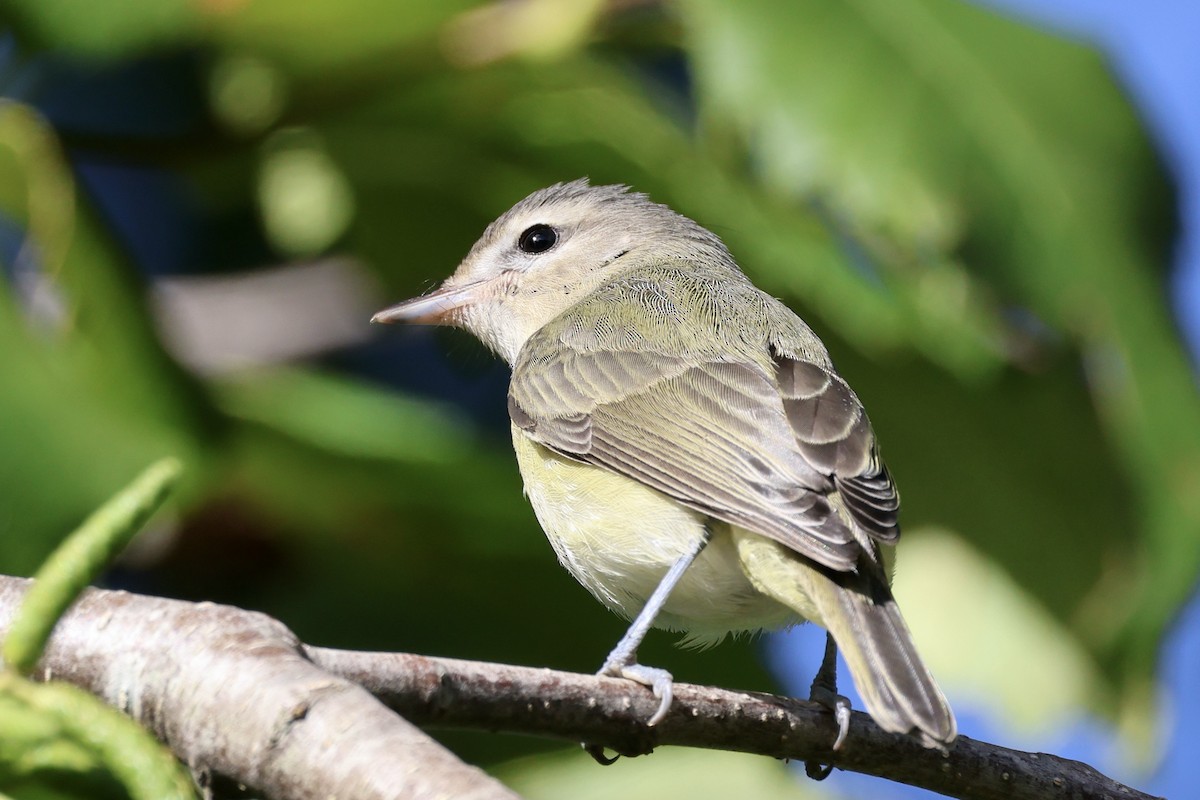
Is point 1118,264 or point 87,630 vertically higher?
point 1118,264

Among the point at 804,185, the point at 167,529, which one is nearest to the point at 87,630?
the point at 167,529

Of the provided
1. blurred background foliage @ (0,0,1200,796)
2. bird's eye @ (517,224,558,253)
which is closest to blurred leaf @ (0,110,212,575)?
blurred background foliage @ (0,0,1200,796)

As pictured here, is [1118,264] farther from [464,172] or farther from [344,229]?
[344,229]

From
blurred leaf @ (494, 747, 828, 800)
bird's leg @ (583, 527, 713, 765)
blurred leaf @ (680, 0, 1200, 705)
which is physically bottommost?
blurred leaf @ (494, 747, 828, 800)

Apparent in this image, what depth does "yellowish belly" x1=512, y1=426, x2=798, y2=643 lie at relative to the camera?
9.36 ft

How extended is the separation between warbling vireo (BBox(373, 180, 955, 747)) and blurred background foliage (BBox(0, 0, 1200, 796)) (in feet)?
0.82

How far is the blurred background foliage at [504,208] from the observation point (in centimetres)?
338

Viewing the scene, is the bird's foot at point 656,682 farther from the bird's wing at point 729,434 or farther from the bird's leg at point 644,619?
the bird's wing at point 729,434

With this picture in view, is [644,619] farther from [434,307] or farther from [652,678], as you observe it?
[434,307]

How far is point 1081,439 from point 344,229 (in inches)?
88.0

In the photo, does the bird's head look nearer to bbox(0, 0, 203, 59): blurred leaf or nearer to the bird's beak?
the bird's beak

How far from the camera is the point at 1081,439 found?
3.99m

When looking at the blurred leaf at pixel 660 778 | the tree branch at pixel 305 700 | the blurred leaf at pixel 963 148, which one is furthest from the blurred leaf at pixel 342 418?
the tree branch at pixel 305 700

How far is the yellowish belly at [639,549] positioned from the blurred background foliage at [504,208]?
56 centimetres
